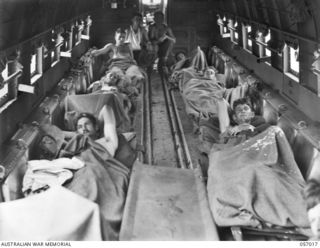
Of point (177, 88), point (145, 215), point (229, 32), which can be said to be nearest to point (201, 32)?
point (229, 32)

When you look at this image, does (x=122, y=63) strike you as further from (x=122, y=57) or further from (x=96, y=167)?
(x=96, y=167)

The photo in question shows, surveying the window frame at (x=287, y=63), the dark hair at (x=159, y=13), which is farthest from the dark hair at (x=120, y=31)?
the window frame at (x=287, y=63)

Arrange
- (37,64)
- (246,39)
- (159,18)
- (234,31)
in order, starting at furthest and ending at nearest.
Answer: (159,18) < (234,31) < (246,39) < (37,64)

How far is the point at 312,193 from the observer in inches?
113

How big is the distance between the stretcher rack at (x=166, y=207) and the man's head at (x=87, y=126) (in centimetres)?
39

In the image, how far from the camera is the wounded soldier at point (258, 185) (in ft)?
9.13

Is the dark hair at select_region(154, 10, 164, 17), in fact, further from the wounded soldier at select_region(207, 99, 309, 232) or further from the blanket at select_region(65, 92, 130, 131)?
the wounded soldier at select_region(207, 99, 309, 232)

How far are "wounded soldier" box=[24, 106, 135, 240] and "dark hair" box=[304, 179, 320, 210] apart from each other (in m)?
1.08

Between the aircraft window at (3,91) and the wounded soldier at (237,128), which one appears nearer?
the aircraft window at (3,91)

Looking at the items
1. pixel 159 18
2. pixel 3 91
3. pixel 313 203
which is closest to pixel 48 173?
pixel 3 91

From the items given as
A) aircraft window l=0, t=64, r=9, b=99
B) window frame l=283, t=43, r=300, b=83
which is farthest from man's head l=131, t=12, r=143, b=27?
aircraft window l=0, t=64, r=9, b=99

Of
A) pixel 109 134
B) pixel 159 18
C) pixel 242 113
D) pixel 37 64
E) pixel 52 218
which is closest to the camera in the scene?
pixel 52 218

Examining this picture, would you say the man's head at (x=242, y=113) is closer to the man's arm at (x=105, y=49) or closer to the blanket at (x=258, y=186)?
the blanket at (x=258, y=186)

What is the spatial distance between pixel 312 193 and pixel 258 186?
306 millimetres
